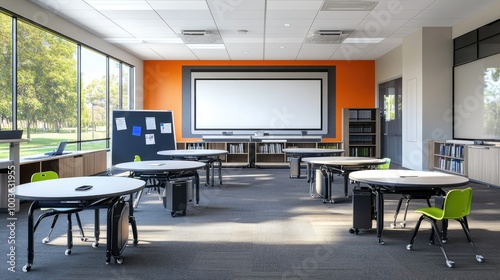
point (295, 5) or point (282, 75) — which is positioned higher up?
point (295, 5)

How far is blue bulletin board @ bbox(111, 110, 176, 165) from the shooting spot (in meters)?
8.61

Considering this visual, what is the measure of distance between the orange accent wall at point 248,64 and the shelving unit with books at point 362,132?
2.73 feet

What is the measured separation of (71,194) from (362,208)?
10.4 feet

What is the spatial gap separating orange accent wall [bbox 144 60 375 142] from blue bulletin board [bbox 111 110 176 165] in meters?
4.52

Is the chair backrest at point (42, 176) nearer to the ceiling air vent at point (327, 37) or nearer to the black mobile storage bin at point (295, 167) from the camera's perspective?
the black mobile storage bin at point (295, 167)

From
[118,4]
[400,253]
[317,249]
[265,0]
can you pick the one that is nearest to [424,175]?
[400,253]

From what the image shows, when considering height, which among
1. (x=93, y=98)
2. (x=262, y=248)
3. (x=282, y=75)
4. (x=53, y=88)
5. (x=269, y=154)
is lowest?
(x=262, y=248)

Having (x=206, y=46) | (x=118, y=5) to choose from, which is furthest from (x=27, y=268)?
(x=206, y=46)

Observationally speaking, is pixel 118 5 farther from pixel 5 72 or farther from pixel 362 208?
pixel 362 208

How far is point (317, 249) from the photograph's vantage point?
414 centimetres

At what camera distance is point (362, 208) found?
4707 millimetres

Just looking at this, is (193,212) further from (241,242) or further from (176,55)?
(176,55)

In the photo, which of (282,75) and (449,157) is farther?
(282,75)

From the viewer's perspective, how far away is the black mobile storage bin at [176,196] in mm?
5648
